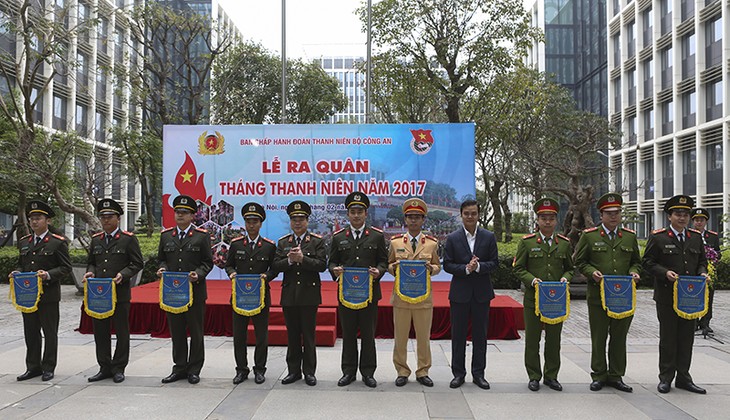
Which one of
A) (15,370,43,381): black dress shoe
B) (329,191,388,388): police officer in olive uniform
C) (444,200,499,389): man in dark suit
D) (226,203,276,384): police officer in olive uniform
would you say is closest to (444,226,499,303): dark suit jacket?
(444,200,499,389): man in dark suit

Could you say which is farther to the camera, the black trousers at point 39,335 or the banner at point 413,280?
the black trousers at point 39,335

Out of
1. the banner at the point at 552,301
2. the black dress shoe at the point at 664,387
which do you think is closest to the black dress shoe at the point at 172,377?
the banner at the point at 552,301

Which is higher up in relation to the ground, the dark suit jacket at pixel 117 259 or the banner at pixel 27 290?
the dark suit jacket at pixel 117 259

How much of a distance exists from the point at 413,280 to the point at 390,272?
0.24 m

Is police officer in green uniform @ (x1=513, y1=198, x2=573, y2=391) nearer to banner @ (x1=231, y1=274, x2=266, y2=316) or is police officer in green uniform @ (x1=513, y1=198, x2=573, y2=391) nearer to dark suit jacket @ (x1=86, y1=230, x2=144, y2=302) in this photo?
banner @ (x1=231, y1=274, x2=266, y2=316)

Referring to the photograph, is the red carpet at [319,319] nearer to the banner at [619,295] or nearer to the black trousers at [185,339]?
the black trousers at [185,339]

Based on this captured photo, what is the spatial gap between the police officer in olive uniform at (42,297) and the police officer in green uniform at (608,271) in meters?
4.89

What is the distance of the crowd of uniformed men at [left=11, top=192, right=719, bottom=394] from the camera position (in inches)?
207

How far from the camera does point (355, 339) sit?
5488 mm

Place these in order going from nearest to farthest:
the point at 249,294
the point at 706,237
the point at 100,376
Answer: the point at 249,294
the point at 100,376
the point at 706,237

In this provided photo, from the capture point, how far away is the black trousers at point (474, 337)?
541 cm

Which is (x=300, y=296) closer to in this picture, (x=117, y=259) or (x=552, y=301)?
(x=117, y=259)

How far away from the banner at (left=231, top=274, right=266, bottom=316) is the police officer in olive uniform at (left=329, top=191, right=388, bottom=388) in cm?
68

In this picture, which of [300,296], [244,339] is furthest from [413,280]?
[244,339]
